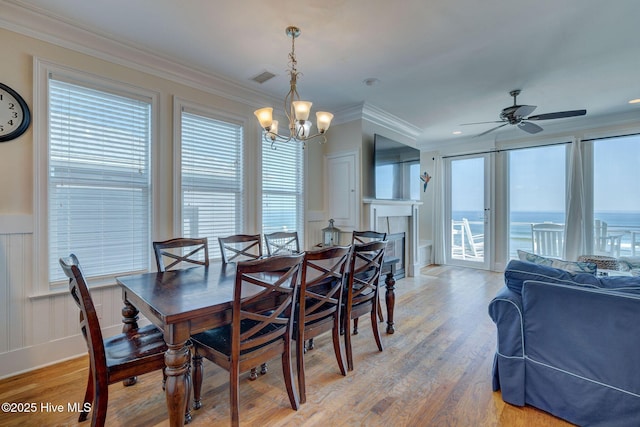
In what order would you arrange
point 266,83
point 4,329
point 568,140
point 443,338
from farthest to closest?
point 568,140 < point 266,83 < point 443,338 < point 4,329

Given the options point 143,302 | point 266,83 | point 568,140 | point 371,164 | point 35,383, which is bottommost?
point 35,383

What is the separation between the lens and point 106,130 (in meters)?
2.63

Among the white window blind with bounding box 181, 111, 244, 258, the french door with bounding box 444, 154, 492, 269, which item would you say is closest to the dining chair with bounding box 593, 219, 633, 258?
the french door with bounding box 444, 154, 492, 269

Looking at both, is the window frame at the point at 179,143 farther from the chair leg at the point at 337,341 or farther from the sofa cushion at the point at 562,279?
the sofa cushion at the point at 562,279

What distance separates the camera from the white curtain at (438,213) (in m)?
6.25

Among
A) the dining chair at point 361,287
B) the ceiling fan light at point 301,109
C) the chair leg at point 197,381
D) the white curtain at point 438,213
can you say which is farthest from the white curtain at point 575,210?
the chair leg at point 197,381

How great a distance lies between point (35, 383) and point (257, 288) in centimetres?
186

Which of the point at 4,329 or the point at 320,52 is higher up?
the point at 320,52

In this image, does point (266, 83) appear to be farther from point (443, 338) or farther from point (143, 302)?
point (443, 338)

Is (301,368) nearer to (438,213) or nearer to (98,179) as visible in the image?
(98,179)

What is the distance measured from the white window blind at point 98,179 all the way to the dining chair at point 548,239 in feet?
19.8

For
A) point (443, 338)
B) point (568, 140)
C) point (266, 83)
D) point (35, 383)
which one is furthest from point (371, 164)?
point (35, 383)

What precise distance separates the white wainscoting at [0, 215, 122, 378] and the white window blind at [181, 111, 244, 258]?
1179mm

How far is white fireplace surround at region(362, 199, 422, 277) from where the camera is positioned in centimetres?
429
